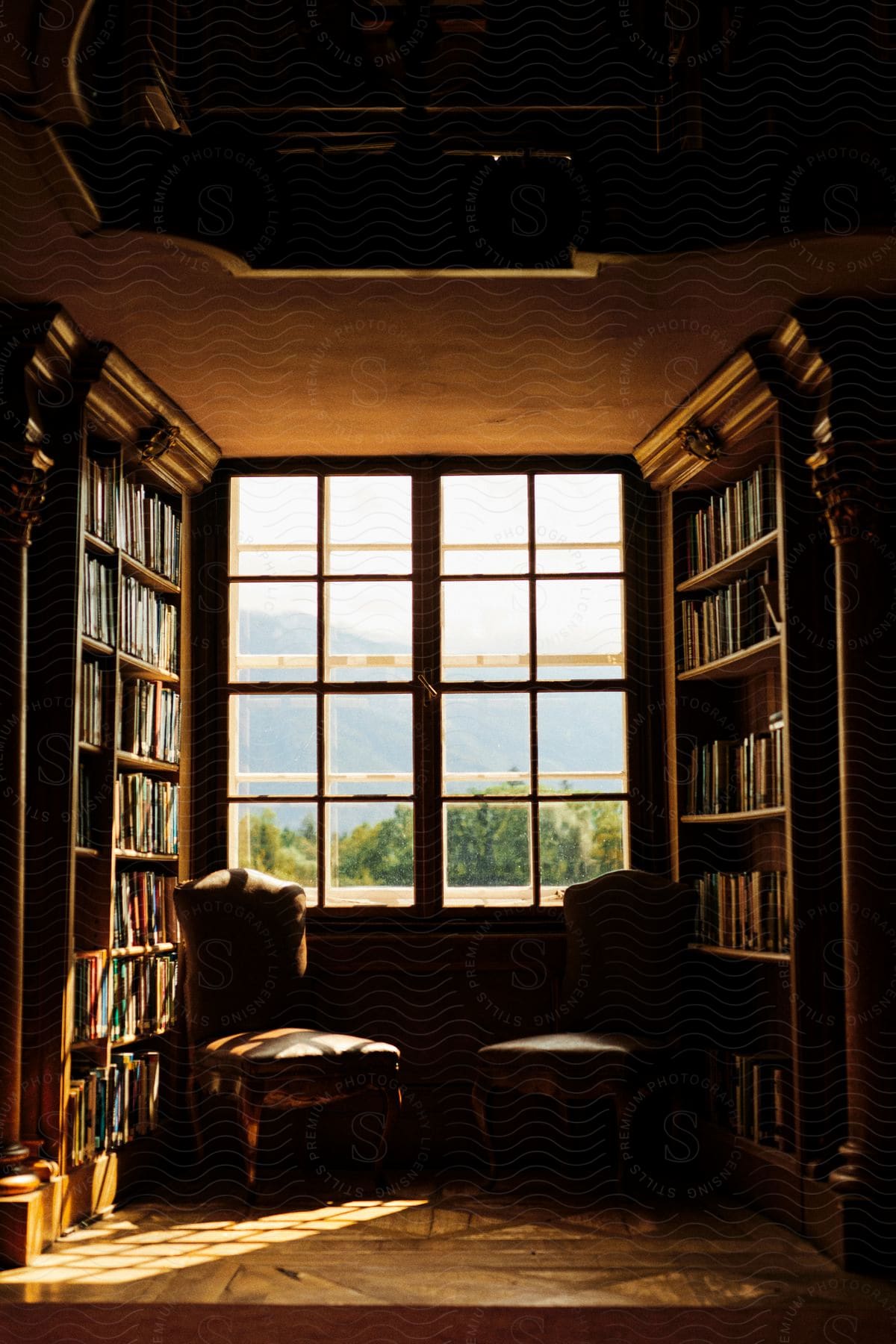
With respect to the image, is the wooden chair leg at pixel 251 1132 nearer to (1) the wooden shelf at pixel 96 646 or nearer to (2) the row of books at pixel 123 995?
(2) the row of books at pixel 123 995

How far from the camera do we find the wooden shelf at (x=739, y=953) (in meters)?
4.27

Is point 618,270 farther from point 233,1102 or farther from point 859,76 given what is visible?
point 233,1102

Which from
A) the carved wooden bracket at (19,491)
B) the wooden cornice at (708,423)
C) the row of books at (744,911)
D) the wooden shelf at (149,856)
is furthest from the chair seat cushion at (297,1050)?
the wooden cornice at (708,423)

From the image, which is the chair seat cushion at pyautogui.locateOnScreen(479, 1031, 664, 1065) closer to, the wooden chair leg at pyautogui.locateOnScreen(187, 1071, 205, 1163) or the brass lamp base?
the wooden chair leg at pyautogui.locateOnScreen(187, 1071, 205, 1163)

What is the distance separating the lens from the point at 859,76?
11.9 feet

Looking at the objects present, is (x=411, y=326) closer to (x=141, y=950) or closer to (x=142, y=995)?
(x=141, y=950)

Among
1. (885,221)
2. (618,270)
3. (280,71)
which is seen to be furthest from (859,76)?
(280,71)

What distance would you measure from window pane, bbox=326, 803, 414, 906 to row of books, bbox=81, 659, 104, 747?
1.20 metres

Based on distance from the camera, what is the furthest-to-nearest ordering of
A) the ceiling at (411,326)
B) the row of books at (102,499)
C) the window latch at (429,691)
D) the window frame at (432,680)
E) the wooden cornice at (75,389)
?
the window latch at (429,691), the window frame at (432,680), the row of books at (102,499), the wooden cornice at (75,389), the ceiling at (411,326)


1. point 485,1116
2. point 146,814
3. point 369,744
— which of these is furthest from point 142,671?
point 485,1116

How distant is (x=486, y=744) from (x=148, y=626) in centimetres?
135

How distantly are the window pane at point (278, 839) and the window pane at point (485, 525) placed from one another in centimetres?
111

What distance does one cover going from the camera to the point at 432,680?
5.47 meters

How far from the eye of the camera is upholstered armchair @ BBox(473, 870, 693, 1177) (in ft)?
15.6
